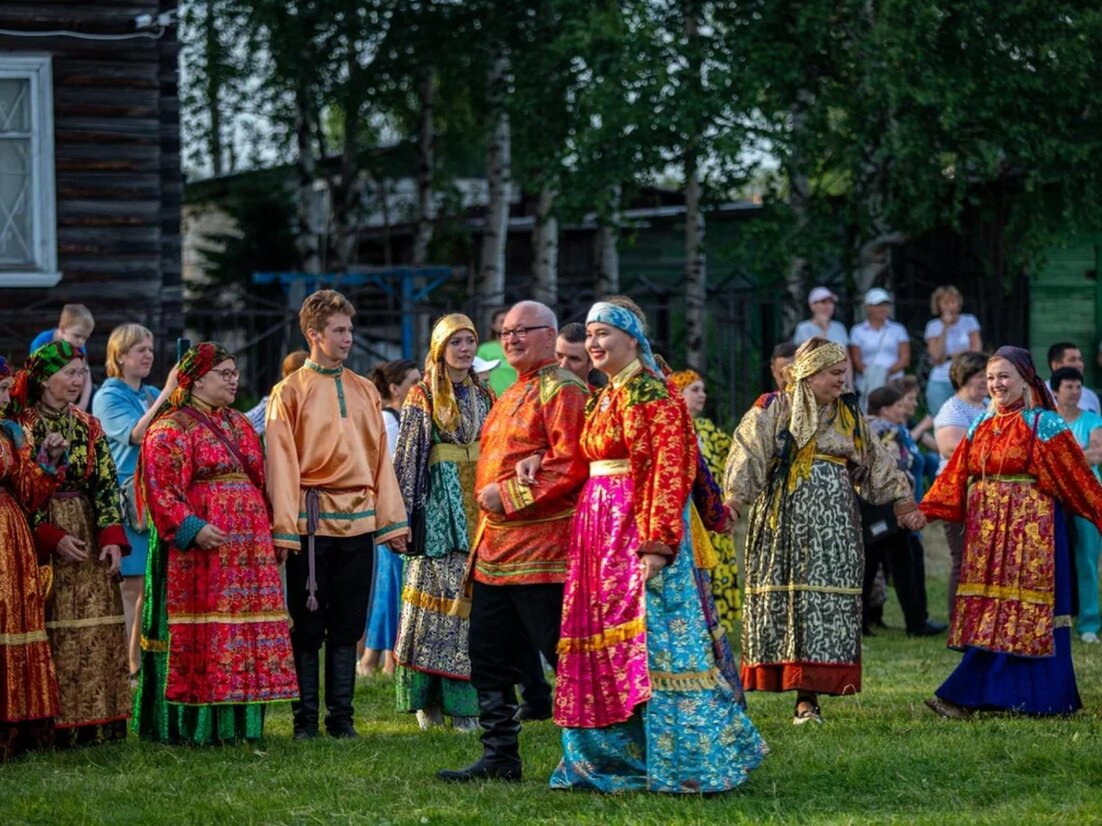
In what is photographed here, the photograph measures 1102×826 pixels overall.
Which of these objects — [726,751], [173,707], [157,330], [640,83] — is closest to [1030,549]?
[726,751]

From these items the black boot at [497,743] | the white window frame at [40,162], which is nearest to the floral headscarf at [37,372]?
the black boot at [497,743]

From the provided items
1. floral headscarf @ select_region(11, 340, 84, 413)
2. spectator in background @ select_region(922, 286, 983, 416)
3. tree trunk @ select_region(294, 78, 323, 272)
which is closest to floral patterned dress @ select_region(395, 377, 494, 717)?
floral headscarf @ select_region(11, 340, 84, 413)

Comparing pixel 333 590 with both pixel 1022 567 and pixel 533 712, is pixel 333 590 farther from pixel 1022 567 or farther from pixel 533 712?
pixel 1022 567

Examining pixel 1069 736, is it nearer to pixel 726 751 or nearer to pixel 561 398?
pixel 726 751

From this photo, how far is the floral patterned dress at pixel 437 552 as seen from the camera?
8.88 metres

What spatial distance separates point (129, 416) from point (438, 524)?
2302 millimetres

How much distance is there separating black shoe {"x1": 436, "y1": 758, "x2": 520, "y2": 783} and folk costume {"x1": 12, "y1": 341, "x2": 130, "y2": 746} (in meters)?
2.06

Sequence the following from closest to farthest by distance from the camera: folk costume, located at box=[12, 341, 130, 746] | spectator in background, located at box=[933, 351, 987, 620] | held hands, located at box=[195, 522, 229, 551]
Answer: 1. held hands, located at box=[195, 522, 229, 551]
2. folk costume, located at box=[12, 341, 130, 746]
3. spectator in background, located at box=[933, 351, 987, 620]

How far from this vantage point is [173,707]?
27.8ft

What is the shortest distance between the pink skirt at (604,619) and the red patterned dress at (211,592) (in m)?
1.89

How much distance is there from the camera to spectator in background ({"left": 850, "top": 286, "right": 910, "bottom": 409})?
15.5 meters

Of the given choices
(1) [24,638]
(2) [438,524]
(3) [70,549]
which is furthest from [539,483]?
(1) [24,638]

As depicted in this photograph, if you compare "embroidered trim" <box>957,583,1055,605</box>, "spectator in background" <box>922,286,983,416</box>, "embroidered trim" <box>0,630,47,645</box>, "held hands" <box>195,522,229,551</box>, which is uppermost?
"spectator in background" <box>922,286,983,416</box>

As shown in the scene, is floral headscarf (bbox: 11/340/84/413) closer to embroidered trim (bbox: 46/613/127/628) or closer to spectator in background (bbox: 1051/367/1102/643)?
embroidered trim (bbox: 46/613/127/628)
